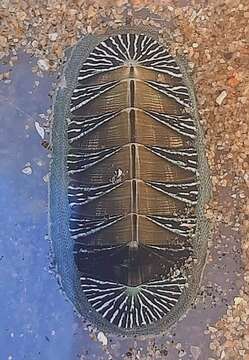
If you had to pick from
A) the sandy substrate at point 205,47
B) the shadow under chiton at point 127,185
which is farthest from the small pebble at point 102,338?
the sandy substrate at point 205,47

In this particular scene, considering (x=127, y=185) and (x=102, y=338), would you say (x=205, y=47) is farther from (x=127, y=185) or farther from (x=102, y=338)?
(x=102, y=338)

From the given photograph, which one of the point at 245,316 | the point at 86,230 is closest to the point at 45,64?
the point at 86,230

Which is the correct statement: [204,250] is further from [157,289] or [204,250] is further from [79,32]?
[79,32]

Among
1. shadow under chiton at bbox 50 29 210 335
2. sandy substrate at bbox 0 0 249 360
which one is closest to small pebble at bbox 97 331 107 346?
shadow under chiton at bbox 50 29 210 335

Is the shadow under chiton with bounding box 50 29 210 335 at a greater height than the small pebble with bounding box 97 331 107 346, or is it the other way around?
the shadow under chiton with bounding box 50 29 210 335

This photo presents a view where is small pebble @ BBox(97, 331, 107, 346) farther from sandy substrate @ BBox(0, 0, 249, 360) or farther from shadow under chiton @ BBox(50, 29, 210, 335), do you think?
sandy substrate @ BBox(0, 0, 249, 360)

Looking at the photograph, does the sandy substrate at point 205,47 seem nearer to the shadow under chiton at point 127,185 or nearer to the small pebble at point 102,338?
the shadow under chiton at point 127,185
